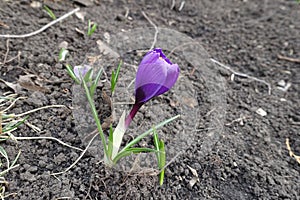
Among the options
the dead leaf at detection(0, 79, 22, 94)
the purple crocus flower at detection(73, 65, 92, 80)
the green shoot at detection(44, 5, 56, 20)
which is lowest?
the dead leaf at detection(0, 79, 22, 94)

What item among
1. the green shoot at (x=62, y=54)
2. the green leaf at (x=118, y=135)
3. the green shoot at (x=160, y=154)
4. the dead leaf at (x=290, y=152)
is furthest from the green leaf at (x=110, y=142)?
the dead leaf at (x=290, y=152)

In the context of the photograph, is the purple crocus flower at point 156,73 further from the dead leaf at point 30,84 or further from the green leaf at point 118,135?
the dead leaf at point 30,84

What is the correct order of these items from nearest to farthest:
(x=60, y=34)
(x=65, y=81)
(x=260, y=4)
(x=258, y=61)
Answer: (x=65, y=81) → (x=60, y=34) → (x=258, y=61) → (x=260, y=4)

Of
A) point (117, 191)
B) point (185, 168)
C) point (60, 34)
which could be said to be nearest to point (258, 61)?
point (185, 168)

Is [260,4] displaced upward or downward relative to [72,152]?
upward

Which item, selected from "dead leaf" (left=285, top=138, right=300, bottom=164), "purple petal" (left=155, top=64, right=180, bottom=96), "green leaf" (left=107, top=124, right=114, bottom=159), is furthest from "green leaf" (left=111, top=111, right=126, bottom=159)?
"dead leaf" (left=285, top=138, right=300, bottom=164)

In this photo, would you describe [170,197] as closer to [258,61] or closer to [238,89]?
[238,89]

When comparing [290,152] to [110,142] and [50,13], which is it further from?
[50,13]

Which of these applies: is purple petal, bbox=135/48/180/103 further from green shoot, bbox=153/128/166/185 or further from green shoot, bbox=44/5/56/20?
green shoot, bbox=44/5/56/20

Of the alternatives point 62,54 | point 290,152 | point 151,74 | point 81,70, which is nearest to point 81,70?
point 81,70
